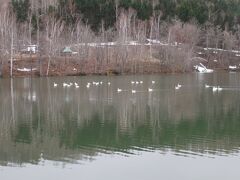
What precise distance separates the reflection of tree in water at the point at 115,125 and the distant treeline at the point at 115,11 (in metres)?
59.7

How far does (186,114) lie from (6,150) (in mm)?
16542

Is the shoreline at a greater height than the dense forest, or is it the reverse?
the dense forest

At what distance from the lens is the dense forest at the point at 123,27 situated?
91.9 meters

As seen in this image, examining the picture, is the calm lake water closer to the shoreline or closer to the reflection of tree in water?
the reflection of tree in water

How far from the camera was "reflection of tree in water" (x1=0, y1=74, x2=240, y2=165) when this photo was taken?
27516mm

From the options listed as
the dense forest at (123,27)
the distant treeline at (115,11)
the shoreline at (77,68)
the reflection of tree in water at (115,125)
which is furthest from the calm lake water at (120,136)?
the distant treeline at (115,11)

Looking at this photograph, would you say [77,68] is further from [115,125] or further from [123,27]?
[115,125]

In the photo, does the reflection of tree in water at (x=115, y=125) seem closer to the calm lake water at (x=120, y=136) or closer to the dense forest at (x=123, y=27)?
the calm lake water at (x=120, y=136)

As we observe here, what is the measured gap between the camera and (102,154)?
2605cm

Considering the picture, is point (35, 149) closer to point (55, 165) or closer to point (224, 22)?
point (55, 165)

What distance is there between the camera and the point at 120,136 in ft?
101

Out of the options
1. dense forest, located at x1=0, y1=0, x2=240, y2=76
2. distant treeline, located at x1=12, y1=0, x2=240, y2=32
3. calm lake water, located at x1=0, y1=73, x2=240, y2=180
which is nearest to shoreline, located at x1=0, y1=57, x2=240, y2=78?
dense forest, located at x1=0, y1=0, x2=240, y2=76

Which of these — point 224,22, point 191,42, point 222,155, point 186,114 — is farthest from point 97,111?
point 224,22

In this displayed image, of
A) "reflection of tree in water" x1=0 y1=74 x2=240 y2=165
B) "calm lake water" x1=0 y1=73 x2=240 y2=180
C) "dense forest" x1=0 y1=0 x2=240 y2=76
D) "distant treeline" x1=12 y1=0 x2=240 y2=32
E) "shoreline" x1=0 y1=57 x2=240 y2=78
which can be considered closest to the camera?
"calm lake water" x1=0 y1=73 x2=240 y2=180
